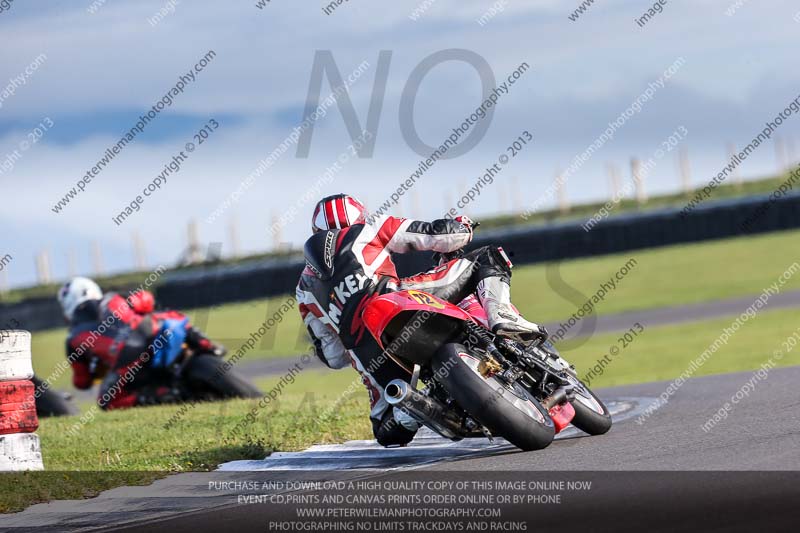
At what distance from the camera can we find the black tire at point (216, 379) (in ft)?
40.9

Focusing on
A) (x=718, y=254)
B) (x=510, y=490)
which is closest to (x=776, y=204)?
(x=718, y=254)

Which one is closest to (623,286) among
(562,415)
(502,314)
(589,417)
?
(589,417)


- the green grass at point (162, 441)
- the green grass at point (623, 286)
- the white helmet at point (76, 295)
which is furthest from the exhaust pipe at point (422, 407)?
the green grass at point (623, 286)

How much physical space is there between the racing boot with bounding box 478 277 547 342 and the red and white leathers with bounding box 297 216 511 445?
0.10 meters

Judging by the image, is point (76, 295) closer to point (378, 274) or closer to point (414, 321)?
point (378, 274)

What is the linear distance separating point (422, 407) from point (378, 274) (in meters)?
0.96

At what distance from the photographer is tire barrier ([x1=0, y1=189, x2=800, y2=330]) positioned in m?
27.4

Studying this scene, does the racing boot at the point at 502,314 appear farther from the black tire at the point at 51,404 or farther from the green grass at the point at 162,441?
the black tire at the point at 51,404

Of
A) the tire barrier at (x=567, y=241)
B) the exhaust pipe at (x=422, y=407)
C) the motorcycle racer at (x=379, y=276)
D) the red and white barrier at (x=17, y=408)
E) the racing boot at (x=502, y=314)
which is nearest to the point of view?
the exhaust pipe at (x=422, y=407)

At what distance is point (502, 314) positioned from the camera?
270 inches

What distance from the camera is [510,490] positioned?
18.1ft

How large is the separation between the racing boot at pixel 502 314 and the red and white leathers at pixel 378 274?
0.31 ft

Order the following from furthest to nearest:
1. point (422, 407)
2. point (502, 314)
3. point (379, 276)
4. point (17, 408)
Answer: point (17, 408) → point (379, 276) → point (502, 314) → point (422, 407)

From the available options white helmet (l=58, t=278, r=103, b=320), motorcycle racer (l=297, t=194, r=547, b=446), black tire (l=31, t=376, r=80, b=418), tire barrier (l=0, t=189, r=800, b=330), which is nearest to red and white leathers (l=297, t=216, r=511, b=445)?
motorcycle racer (l=297, t=194, r=547, b=446)
